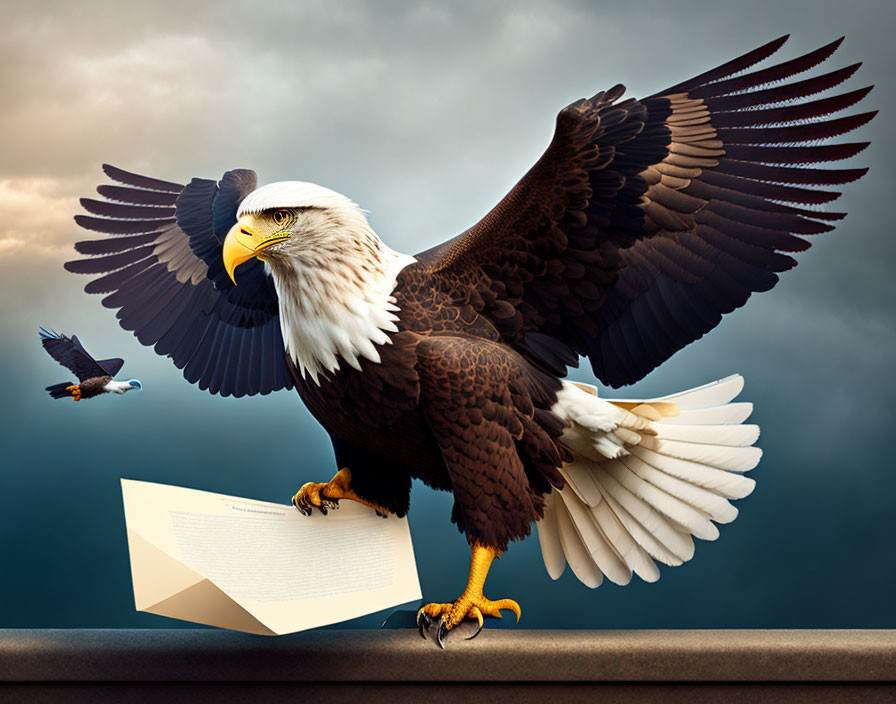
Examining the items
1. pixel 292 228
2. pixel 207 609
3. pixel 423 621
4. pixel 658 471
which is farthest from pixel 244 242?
pixel 658 471

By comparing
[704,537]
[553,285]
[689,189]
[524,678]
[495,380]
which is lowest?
[524,678]

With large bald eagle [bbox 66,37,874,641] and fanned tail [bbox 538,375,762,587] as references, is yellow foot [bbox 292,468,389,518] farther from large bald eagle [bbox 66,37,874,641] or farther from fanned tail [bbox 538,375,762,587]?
fanned tail [bbox 538,375,762,587]

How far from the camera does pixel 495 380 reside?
3.70ft

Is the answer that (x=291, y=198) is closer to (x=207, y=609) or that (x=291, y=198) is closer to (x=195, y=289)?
(x=195, y=289)

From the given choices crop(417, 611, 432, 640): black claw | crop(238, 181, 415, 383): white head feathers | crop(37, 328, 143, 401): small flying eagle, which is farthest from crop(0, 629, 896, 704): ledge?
crop(37, 328, 143, 401): small flying eagle

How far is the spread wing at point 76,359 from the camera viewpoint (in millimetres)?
1496

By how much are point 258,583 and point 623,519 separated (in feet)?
2.04

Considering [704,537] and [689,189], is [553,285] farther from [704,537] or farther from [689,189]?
[704,537]

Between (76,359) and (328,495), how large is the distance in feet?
1.95

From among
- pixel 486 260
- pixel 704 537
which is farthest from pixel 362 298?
Result: pixel 704 537

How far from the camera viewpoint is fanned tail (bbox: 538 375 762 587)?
1.26 m

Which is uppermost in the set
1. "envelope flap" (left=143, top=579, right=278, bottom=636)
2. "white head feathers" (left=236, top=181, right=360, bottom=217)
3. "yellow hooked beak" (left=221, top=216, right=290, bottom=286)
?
"white head feathers" (left=236, top=181, right=360, bottom=217)

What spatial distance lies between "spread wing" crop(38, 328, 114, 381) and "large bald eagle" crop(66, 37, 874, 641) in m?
0.46

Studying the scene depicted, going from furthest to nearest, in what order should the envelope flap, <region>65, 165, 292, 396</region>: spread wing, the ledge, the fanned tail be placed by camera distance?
<region>65, 165, 292, 396</region>: spread wing → the fanned tail → the ledge → the envelope flap
